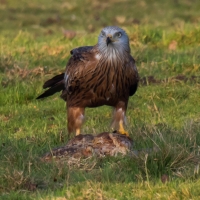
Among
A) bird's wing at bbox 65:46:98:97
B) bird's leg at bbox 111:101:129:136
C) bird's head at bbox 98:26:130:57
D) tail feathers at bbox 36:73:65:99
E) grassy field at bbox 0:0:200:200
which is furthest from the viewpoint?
tail feathers at bbox 36:73:65:99

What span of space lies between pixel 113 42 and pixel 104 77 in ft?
1.23

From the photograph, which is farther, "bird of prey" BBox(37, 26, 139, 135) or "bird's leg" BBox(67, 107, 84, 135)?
"bird's leg" BBox(67, 107, 84, 135)

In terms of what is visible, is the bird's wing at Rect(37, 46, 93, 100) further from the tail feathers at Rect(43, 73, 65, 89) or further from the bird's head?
the bird's head

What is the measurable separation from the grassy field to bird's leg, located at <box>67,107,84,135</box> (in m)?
0.13

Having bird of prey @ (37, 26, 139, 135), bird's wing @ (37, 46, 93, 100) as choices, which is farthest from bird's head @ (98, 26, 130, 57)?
bird's wing @ (37, 46, 93, 100)

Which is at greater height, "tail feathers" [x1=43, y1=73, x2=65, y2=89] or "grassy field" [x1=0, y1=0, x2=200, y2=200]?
"tail feathers" [x1=43, y1=73, x2=65, y2=89]

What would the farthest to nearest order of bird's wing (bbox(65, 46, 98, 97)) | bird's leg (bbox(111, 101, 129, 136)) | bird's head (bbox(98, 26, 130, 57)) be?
bird's leg (bbox(111, 101, 129, 136)) → bird's wing (bbox(65, 46, 98, 97)) → bird's head (bbox(98, 26, 130, 57))

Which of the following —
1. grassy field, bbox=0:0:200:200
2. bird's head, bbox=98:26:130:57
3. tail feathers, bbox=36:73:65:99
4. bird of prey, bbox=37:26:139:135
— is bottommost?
grassy field, bbox=0:0:200:200

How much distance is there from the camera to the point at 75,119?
283 inches

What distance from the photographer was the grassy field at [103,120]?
5.09m

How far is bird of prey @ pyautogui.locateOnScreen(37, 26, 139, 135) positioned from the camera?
271 inches

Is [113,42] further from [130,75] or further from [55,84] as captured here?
A: [55,84]

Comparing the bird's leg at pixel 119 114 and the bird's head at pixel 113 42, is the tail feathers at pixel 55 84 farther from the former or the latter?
the bird's head at pixel 113 42

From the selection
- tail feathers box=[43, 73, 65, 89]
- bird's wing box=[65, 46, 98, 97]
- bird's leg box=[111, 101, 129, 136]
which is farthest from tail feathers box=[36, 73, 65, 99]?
bird's leg box=[111, 101, 129, 136]
